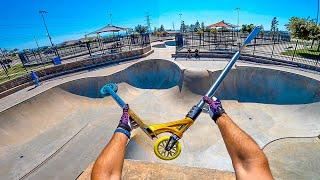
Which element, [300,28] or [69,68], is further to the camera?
[69,68]

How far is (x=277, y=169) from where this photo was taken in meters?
9.81

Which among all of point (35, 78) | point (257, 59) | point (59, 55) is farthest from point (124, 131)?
point (59, 55)

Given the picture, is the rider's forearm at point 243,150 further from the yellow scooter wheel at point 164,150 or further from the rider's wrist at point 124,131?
the yellow scooter wheel at point 164,150

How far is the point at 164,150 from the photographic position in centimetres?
370

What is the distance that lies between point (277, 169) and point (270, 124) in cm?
582

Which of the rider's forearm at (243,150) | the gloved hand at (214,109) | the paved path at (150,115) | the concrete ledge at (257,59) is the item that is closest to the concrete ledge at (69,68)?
the paved path at (150,115)

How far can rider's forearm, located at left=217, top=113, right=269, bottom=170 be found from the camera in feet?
6.99

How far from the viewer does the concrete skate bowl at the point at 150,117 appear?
12.4 metres

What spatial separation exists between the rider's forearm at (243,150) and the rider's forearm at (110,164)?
1230mm

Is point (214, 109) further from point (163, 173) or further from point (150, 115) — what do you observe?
point (150, 115)

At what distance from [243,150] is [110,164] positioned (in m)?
1.42

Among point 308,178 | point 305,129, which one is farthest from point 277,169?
point 305,129

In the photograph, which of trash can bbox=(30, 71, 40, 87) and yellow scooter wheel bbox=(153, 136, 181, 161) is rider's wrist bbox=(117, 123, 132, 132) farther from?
trash can bbox=(30, 71, 40, 87)

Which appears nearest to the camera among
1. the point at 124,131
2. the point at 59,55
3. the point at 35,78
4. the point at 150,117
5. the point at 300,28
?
the point at 124,131
